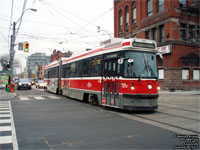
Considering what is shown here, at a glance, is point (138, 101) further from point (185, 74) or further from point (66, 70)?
point (185, 74)

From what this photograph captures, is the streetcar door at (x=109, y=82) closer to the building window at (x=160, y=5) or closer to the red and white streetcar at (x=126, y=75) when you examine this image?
the red and white streetcar at (x=126, y=75)

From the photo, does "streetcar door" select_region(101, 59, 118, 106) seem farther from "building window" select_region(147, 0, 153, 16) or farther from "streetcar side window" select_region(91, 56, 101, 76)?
"building window" select_region(147, 0, 153, 16)

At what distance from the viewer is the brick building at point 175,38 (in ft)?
78.3

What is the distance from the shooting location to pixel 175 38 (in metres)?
24.1

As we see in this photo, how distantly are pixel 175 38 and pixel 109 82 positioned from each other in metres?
16.1

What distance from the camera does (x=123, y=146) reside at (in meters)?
5.23

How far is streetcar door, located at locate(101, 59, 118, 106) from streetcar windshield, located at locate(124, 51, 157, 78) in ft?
2.41

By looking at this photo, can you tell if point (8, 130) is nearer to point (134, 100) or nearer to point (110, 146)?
point (110, 146)

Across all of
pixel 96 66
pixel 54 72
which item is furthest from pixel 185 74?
pixel 96 66

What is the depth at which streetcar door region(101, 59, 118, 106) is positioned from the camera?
1045cm

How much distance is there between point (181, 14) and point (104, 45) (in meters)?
16.7

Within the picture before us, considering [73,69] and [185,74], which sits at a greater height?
[73,69]

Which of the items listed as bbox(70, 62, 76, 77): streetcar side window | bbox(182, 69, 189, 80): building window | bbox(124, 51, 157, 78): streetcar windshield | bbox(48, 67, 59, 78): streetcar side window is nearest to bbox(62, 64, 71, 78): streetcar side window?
bbox(70, 62, 76, 77): streetcar side window

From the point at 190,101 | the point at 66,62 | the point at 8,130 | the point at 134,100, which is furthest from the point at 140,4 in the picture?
the point at 8,130
